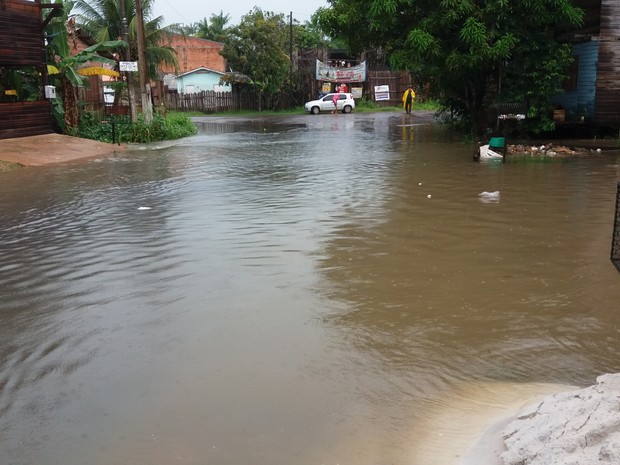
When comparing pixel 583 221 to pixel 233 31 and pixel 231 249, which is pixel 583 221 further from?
pixel 233 31

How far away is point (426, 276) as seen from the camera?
21.8 feet

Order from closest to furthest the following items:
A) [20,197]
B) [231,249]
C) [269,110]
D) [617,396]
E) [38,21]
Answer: [617,396] < [231,249] < [20,197] < [38,21] < [269,110]

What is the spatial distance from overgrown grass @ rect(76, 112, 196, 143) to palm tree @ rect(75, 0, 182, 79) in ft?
17.0

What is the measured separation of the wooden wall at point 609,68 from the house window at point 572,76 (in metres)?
1.31

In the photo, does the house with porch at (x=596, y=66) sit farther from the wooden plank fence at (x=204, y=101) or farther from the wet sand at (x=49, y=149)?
the wooden plank fence at (x=204, y=101)

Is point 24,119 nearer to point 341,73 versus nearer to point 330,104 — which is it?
point 330,104

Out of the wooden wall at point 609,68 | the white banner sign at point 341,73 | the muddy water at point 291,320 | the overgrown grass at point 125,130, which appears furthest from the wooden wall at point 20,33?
the white banner sign at point 341,73

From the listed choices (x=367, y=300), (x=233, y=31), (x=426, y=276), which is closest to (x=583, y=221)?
(x=426, y=276)

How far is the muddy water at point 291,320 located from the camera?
12.6 ft

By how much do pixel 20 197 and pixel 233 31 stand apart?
114 feet

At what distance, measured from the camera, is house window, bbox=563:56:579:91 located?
19.7 metres

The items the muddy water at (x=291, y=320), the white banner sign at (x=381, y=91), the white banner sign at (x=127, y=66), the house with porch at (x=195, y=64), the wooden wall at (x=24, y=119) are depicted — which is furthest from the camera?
the house with porch at (x=195, y=64)

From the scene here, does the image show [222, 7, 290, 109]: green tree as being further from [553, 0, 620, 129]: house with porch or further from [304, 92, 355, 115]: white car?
[553, 0, 620, 129]: house with porch

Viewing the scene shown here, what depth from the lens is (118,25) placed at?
29531 millimetres
